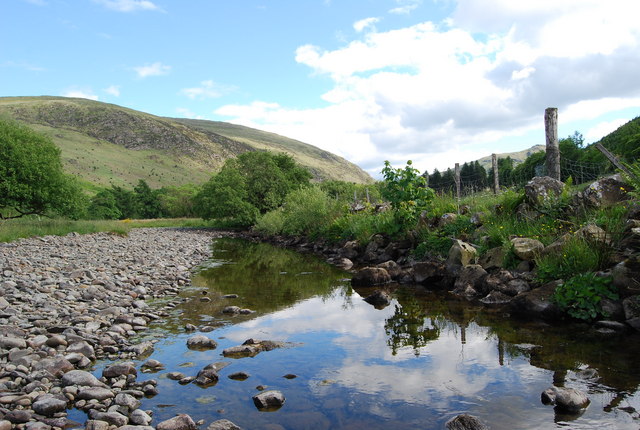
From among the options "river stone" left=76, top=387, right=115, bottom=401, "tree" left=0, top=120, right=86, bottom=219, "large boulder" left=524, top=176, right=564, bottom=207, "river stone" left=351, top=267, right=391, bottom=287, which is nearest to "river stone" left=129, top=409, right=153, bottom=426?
"river stone" left=76, top=387, right=115, bottom=401

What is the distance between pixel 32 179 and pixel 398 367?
1196 inches

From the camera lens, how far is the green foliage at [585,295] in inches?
316

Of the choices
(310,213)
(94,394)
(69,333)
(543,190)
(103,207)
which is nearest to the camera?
(94,394)

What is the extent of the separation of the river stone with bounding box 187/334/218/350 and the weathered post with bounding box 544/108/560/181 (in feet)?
36.0

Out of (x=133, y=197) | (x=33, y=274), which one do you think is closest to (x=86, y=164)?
(x=133, y=197)

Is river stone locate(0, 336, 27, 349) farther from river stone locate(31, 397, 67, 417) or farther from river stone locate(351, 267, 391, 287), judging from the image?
river stone locate(351, 267, 391, 287)

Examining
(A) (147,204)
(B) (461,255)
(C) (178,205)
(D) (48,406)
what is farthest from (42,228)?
(A) (147,204)

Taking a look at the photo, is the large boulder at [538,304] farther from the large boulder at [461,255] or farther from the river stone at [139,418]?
the river stone at [139,418]

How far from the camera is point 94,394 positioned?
201 inches

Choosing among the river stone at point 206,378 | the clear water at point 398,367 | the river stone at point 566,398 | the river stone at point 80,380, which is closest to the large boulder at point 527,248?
the clear water at point 398,367

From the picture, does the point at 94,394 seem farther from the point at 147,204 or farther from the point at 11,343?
the point at 147,204

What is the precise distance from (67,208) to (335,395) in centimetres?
3091

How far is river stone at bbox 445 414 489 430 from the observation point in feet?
14.6

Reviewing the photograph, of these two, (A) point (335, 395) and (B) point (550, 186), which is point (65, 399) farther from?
(B) point (550, 186)
